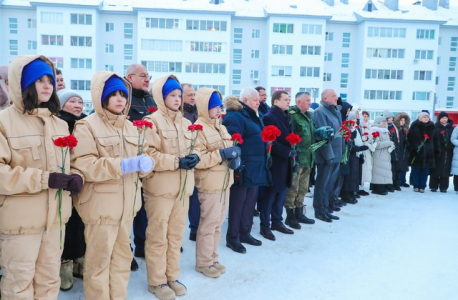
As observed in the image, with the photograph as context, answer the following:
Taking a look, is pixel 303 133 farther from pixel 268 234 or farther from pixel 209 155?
pixel 209 155

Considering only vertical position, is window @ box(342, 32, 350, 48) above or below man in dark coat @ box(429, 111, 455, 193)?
above

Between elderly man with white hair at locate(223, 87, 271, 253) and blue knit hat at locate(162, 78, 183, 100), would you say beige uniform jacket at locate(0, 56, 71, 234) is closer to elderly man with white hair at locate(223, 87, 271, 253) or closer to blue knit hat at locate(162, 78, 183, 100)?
blue knit hat at locate(162, 78, 183, 100)

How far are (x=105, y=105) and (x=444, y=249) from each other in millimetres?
5121

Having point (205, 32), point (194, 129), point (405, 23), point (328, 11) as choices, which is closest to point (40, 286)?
point (194, 129)

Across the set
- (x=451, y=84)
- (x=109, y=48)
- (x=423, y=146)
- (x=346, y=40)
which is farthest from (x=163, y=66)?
(x=451, y=84)

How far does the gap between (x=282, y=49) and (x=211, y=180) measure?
38452 millimetres

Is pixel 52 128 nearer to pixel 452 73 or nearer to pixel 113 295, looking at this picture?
pixel 113 295

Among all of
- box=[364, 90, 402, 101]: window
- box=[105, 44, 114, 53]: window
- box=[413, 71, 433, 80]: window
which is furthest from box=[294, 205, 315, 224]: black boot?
box=[413, 71, 433, 80]: window

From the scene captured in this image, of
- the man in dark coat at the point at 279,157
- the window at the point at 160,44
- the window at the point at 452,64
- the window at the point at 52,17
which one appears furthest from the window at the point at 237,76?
the man in dark coat at the point at 279,157

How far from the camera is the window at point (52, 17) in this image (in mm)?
37750

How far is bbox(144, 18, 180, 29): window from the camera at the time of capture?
125ft

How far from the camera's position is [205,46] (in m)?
38.8

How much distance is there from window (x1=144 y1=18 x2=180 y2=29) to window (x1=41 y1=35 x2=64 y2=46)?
362 inches

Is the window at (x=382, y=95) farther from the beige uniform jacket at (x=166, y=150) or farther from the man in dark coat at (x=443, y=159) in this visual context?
the beige uniform jacket at (x=166, y=150)
